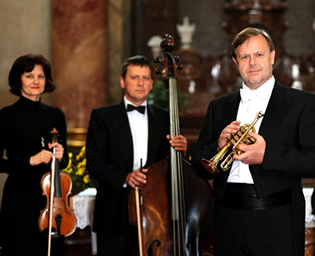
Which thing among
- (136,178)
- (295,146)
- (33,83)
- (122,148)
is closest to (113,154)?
(122,148)

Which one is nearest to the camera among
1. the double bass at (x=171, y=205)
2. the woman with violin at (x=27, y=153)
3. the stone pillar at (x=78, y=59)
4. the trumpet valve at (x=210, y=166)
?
the trumpet valve at (x=210, y=166)

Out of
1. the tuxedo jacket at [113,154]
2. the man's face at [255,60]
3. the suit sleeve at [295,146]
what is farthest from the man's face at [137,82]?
the suit sleeve at [295,146]

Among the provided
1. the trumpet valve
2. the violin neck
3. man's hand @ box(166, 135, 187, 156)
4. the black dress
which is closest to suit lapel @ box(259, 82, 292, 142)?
the trumpet valve

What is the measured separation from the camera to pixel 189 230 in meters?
4.11

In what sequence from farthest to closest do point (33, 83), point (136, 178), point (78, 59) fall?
point (78, 59), point (33, 83), point (136, 178)

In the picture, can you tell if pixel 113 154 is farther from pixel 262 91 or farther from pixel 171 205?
pixel 262 91

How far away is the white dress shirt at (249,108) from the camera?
3402 mm

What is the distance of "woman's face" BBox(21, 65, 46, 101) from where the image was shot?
4.45 m

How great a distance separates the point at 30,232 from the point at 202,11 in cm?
912

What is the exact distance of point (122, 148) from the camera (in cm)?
435

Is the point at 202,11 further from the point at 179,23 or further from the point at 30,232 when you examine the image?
the point at 30,232

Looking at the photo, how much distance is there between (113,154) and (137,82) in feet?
1.77

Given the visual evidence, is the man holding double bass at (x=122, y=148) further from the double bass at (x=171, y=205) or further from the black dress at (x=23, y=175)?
the black dress at (x=23, y=175)

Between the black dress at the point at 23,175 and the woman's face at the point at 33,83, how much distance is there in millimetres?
59
